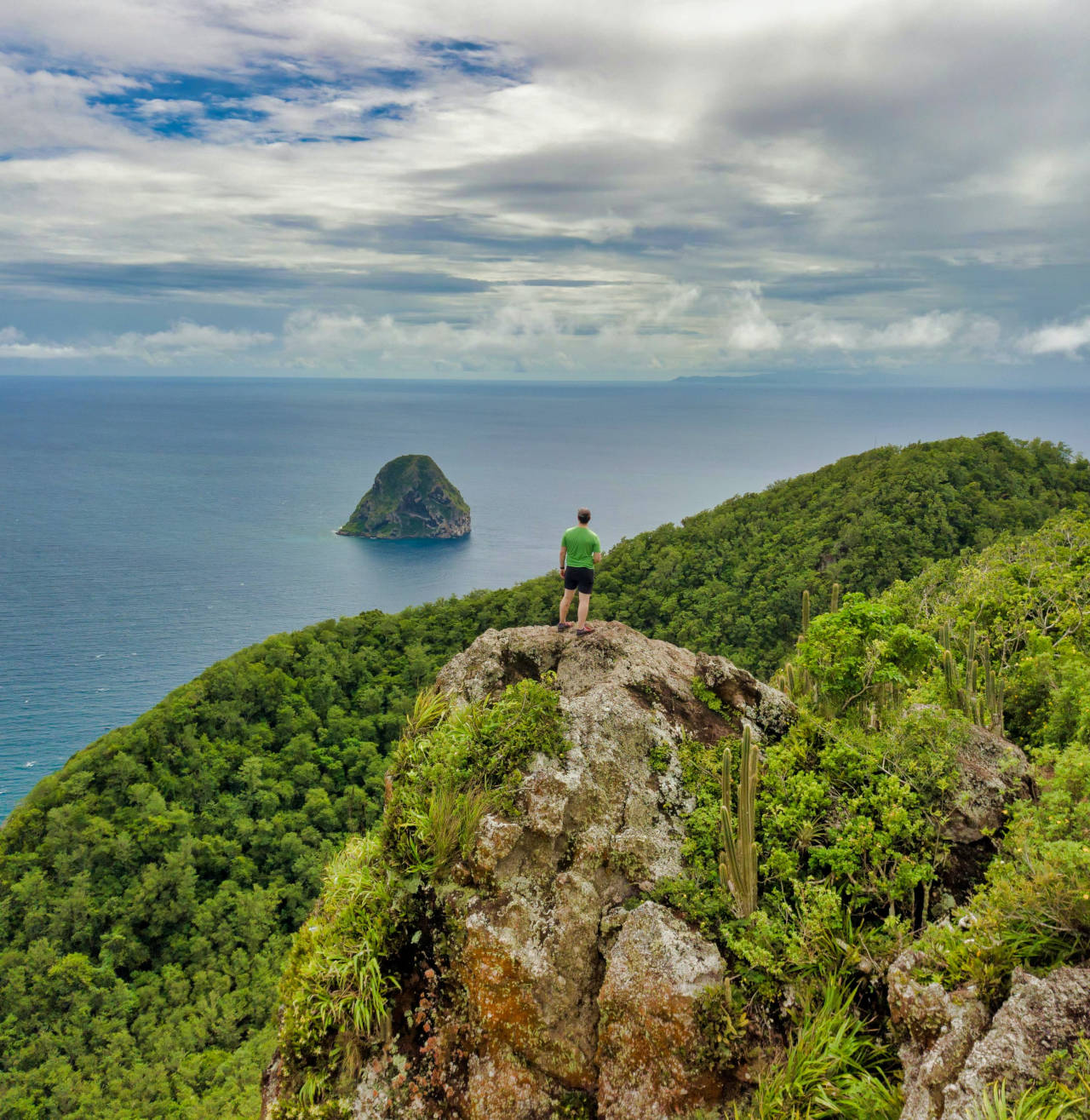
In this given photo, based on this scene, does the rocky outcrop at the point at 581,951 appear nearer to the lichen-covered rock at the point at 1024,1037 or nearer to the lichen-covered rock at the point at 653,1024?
the lichen-covered rock at the point at 653,1024

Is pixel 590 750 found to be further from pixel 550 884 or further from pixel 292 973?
pixel 292 973

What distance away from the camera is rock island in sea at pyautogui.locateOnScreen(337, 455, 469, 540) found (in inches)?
5792

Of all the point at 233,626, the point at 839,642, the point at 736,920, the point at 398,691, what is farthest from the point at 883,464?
the point at 233,626

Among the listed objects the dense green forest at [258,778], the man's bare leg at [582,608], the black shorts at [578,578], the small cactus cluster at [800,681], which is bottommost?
the dense green forest at [258,778]

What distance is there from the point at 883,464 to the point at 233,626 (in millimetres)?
79188

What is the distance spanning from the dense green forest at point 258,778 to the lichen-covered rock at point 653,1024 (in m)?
8.78

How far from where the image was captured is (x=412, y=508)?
14775 cm

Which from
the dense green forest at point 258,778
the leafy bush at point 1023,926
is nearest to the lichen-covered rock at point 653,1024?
the leafy bush at point 1023,926

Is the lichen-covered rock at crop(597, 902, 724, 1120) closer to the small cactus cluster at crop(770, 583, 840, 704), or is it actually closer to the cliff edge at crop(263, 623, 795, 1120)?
the cliff edge at crop(263, 623, 795, 1120)

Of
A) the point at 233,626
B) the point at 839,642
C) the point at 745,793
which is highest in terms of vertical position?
the point at 839,642

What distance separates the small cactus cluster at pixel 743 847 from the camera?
7.43 meters

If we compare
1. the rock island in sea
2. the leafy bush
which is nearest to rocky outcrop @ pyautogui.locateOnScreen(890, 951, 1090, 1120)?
the leafy bush

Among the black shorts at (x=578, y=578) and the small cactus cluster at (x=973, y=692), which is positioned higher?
the black shorts at (x=578, y=578)

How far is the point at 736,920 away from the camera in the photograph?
290 inches
